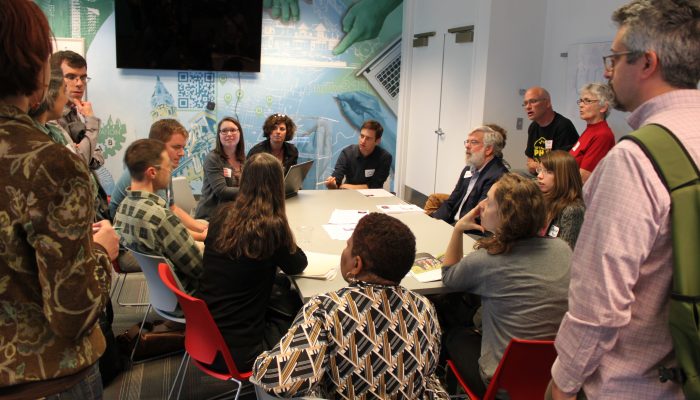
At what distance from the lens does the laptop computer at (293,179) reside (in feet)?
12.7

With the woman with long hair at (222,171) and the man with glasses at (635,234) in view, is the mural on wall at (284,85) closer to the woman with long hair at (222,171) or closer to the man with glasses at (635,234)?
the woman with long hair at (222,171)

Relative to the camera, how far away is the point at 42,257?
0.94 m

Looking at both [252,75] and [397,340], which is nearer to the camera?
[397,340]

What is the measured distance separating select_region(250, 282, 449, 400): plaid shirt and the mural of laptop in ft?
18.3

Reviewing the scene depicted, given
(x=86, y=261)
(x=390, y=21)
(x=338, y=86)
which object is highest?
(x=390, y=21)

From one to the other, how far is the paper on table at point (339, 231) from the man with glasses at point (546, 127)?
2.11 metres

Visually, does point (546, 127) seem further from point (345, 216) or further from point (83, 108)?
point (83, 108)

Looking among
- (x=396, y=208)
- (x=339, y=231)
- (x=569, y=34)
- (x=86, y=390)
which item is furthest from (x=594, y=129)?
(x=86, y=390)

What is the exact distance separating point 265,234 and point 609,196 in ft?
4.49

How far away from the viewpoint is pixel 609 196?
1104 millimetres

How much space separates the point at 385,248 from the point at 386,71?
18.4ft

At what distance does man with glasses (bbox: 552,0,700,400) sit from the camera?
42.1 inches

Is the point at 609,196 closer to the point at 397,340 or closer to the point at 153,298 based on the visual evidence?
the point at 397,340

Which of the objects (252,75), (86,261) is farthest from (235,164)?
(86,261)
